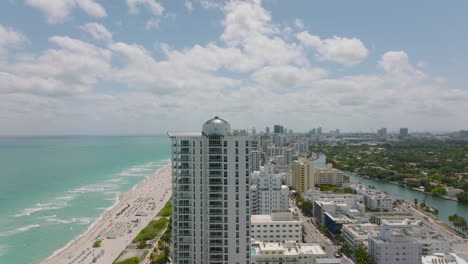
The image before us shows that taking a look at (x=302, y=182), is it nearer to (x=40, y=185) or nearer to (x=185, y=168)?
(x=185, y=168)

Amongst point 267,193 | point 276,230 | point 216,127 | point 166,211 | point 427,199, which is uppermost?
point 216,127

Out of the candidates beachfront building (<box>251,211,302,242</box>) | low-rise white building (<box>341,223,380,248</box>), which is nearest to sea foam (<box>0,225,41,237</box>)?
beachfront building (<box>251,211,302,242</box>)

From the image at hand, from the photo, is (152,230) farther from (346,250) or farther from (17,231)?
(346,250)

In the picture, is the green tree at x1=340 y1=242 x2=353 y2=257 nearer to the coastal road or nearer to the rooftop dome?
the coastal road

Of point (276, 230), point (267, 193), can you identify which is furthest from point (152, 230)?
point (276, 230)

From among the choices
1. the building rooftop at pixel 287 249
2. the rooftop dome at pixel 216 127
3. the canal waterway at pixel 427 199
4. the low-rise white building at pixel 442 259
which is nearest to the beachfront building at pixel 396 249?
the low-rise white building at pixel 442 259

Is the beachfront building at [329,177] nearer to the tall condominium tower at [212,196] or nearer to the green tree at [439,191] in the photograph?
the green tree at [439,191]
